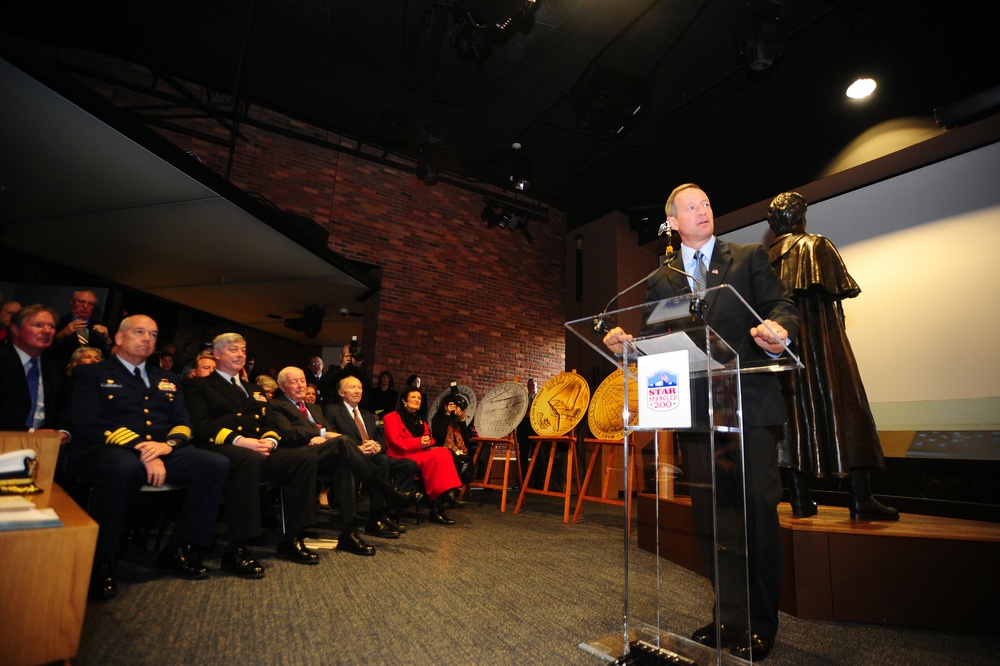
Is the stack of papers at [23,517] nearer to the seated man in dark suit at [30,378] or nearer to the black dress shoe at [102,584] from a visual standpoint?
the black dress shoe at [102,584]

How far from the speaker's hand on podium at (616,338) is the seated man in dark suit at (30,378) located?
2.67 metres

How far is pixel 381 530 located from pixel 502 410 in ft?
6.46

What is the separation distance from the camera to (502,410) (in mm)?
5387

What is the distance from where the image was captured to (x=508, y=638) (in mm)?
1844

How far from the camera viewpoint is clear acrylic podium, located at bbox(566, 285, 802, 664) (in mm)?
1443

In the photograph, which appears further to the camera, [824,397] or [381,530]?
[381,530]

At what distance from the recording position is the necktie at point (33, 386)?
2.68 meters

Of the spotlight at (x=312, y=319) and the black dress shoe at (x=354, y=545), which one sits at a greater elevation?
the spotlight at (x=312, y=319)

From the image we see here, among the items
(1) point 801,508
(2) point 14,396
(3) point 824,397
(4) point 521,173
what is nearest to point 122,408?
(2) point 14,396

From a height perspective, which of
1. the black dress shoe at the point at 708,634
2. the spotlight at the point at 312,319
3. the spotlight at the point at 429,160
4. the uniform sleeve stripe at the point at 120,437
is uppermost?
the spotlight at the point at 429,160

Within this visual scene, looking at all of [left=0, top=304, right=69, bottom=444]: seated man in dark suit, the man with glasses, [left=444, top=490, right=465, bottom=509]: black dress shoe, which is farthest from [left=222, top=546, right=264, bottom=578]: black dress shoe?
[left=444, top=490, right=465, bottom=509]: black dress shoe

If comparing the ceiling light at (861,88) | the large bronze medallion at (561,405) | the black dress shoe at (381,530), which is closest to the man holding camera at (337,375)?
the large bronze medallion at (561,405)

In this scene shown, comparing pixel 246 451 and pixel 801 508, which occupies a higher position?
pixel 246 451

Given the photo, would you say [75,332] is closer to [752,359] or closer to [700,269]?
[700,269]
